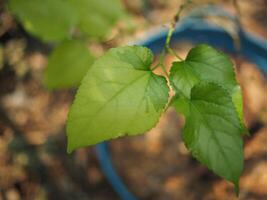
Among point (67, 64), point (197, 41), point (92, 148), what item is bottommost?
point (92, 148)

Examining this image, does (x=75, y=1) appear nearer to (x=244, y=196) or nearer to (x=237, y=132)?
(x=237, y=132)

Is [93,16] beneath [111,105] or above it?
beneath

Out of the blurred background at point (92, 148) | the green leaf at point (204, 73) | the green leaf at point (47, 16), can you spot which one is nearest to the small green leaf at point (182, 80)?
the green leaf at point (204, 73)

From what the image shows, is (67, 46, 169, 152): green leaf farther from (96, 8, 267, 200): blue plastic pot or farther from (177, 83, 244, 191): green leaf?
(96, 8, 267, 200): blue plastic pot

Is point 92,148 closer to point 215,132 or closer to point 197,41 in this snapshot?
point 197,41

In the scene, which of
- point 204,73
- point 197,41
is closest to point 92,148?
point 197,41

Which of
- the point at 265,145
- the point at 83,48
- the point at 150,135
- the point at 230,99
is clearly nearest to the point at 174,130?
the point at 150,135

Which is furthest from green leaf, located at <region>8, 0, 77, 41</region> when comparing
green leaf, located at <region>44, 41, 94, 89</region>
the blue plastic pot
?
the blue plastic pot

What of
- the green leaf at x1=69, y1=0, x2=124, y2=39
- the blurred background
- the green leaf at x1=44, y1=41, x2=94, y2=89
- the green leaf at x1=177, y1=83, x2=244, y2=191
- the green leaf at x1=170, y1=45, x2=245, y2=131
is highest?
the green leaf at x1=170, y1=45, x2=245, y2=131
